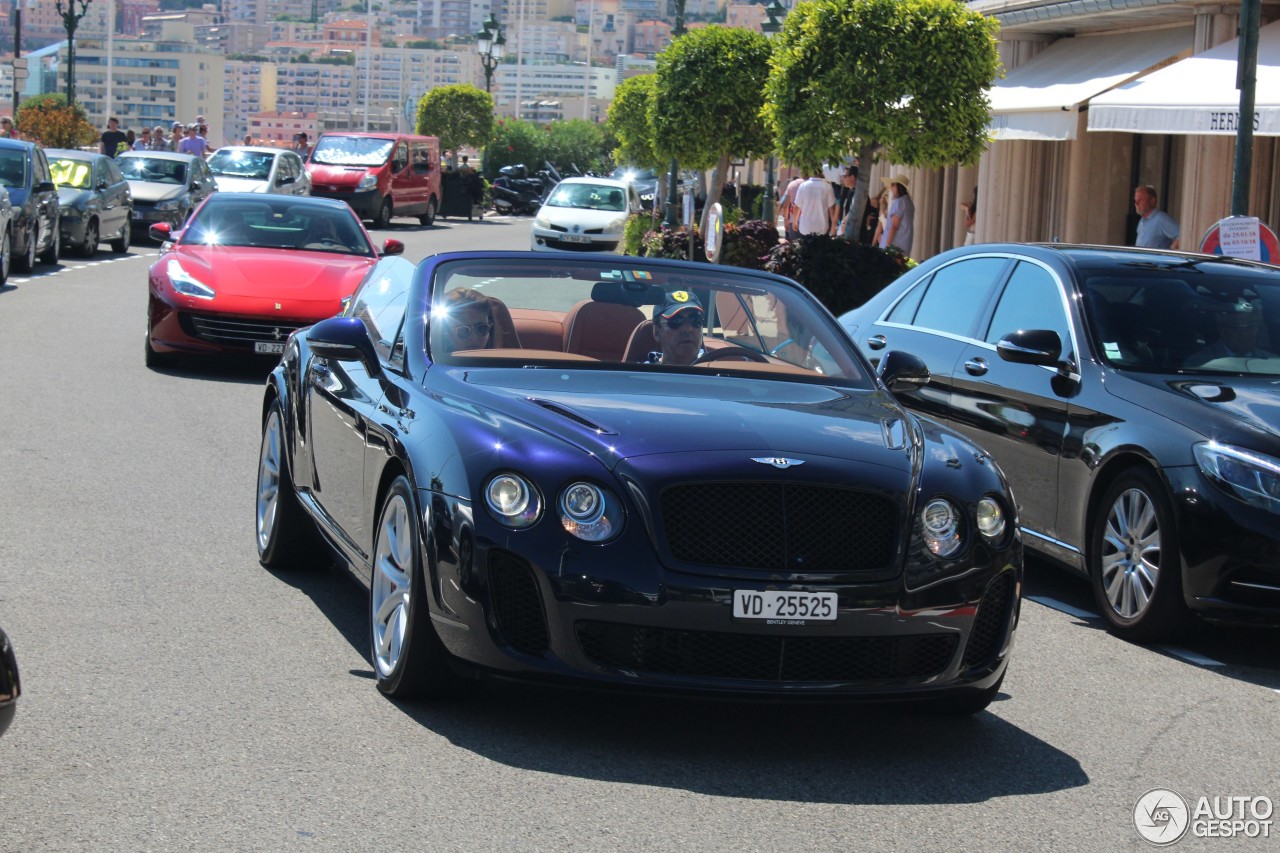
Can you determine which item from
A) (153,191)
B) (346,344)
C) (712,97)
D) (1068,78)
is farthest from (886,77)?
(153,191)

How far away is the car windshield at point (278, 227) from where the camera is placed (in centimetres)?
1599

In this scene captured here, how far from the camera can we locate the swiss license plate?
506 centimetres

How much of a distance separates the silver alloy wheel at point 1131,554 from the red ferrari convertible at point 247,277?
7608 mm

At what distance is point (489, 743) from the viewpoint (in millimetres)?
5242

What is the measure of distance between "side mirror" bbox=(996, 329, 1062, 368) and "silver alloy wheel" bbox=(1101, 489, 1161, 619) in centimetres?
80

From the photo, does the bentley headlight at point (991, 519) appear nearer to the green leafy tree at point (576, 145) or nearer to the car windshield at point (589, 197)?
the car windshield at point (589, 197)

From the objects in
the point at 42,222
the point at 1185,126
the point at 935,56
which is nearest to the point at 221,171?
the point at 42,222

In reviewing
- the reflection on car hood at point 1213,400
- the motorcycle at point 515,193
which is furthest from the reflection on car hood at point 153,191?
the motorcycle at point 515,193

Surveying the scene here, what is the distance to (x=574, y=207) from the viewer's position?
116ft

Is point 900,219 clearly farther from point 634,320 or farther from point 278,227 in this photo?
point 634,320

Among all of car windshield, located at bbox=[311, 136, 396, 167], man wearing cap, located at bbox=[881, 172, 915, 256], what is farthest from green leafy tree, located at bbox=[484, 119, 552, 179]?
man wearing cap, located at bbox=[881, 172, 915, 256]

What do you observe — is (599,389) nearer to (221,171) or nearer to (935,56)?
(935,56)

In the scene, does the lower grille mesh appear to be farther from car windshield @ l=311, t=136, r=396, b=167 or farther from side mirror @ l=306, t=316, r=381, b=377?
car windshield @ l=311, t=136, r=396, b=167

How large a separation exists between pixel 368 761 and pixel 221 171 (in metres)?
33.1
